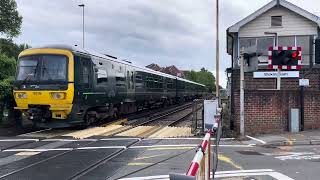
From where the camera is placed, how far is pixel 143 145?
49.0 ft

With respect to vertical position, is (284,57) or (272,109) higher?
(284,57)

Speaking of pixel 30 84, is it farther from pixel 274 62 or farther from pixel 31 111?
pixel 274 62

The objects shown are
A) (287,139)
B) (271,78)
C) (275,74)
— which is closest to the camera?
(287,139)

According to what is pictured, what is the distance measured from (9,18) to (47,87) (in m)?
55.8

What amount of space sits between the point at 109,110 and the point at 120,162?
12.0m

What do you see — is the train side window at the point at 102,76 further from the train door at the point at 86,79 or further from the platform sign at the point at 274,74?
the platform sign at the point at 274,74

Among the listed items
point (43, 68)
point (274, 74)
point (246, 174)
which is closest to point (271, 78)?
point (274, 74)

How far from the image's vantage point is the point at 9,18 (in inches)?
2776

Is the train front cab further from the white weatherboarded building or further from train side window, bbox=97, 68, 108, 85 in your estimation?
the white weatherboarded building

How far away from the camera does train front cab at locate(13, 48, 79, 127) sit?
18.0 m

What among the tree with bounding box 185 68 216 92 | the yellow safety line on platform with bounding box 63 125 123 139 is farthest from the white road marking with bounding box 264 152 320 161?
the tree with bounding box 185 68 216 92

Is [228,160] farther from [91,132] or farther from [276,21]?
[276,21]

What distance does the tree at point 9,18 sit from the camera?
70.1m

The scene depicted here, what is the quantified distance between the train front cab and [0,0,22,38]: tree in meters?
54.2
